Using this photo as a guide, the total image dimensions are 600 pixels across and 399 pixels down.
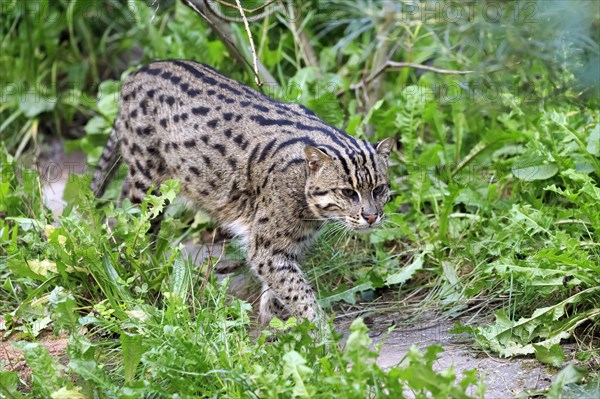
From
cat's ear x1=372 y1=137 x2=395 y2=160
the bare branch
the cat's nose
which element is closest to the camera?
the cat's nose

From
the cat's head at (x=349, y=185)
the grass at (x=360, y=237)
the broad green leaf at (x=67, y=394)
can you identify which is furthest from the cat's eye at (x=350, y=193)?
the broad green leaf at (x=67, y=394)

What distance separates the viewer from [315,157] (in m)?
5.64

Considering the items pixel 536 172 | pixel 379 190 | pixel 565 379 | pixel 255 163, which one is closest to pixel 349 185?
pixel 379 190

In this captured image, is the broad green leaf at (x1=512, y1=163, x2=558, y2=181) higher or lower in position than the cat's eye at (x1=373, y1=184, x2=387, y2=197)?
lower

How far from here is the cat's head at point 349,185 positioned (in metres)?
5.59

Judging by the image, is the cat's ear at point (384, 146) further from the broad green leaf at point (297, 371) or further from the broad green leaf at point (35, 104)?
the broad green leaf at point (35, 104)

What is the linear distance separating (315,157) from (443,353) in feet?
4.74

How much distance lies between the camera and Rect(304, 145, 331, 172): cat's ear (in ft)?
18.3

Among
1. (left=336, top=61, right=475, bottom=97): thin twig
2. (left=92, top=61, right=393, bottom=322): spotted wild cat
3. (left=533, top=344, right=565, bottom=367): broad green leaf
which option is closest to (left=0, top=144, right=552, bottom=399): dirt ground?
(left=533, top=344, right=565, bottom=367): broad green leaf

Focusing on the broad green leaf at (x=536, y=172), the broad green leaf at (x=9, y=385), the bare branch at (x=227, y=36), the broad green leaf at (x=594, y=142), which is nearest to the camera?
the broad green leaf at (x=9, y=385)

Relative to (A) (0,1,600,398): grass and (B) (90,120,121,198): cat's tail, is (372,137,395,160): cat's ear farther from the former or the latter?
(B) (90,120,121,198): cat's tail

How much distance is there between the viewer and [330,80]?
7.73 m

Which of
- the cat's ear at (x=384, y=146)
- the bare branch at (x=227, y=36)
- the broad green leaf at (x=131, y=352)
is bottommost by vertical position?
the broad green leaf at (x=131, y=352)

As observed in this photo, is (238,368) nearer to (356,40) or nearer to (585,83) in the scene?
(585,83)
